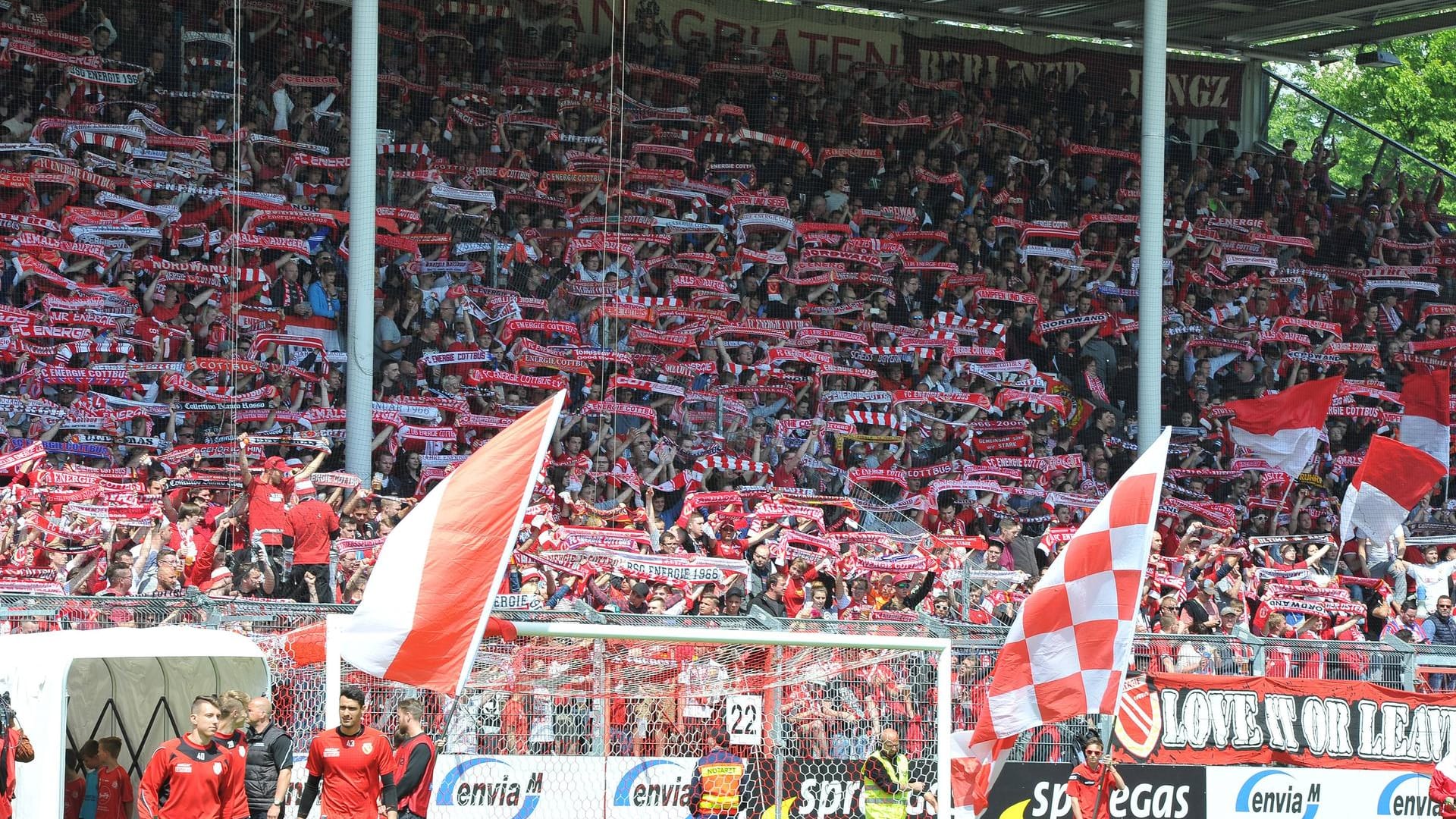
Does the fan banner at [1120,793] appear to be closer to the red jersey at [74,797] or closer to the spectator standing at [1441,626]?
the spectator standing at [1441,626]

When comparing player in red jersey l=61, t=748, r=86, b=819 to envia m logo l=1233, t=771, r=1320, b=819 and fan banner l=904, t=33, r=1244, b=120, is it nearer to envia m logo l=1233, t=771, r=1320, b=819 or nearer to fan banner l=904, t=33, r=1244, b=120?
envia m logo l=1233, t=771, r=1320, b=819

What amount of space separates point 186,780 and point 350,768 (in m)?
0.80

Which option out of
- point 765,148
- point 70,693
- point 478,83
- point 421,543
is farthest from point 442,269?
point 421,543

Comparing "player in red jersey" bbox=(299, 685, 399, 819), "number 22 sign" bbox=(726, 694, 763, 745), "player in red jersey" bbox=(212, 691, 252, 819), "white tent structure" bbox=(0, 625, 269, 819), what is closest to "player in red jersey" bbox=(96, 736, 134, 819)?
"white tent structure" bbox=(0, 625, 269, 819)

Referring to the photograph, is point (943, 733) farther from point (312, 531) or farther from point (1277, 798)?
point (312, 531)

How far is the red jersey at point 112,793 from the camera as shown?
34.8ft

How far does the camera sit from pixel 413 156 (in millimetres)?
21172

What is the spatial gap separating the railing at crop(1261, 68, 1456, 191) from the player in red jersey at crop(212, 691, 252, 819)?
2084 centimetres

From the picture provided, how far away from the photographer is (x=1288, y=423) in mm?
21156

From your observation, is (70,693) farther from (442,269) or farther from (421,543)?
(442,269)

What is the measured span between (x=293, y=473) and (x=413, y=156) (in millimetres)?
6823

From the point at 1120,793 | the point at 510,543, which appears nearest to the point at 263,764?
the point at 510,543

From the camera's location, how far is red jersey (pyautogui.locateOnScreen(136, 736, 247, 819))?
9.52 metres

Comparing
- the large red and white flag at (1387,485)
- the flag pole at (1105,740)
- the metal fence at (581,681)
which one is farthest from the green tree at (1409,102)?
the flag pole at (1105,740)
